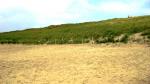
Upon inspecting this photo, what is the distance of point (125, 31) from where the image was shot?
3719 cm

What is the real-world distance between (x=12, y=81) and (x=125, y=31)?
837 inches

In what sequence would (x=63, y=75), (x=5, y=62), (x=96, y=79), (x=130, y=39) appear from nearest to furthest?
(x=96, y=79) → (x=63, y=75) → (x=5, y=62) → (x=130, y=39)

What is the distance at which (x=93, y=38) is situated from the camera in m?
36.9

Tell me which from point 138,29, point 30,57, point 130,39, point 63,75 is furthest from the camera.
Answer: point 138,29

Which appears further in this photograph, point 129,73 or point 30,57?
point 30,57

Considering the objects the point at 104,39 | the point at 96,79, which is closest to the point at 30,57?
the point at 96,79

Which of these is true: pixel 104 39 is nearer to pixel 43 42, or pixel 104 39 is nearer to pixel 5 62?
pixel 43 42

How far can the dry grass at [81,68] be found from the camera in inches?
675

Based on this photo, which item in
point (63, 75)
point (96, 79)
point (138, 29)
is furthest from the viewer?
point (138, 29)

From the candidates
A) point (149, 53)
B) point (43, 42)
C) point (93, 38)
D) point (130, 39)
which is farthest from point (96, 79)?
point (43, 42)

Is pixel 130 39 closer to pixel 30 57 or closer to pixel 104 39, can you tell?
pixel 104 39

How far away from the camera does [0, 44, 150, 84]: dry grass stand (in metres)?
17.1

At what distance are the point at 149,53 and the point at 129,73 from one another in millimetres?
6025

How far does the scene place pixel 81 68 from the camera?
19.7m
